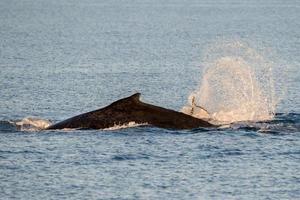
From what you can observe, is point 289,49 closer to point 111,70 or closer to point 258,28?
point 111,70

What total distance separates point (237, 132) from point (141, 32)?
68841mm

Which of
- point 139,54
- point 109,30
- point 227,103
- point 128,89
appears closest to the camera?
point 227,103

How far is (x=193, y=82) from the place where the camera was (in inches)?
1772

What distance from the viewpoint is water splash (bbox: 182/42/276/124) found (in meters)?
29.8

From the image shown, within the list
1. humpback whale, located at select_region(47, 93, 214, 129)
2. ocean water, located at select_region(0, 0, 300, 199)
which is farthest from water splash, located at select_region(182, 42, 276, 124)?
humpback whale, located at select_region(47, 93, 214, 129)

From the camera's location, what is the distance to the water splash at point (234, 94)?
29.8 meters

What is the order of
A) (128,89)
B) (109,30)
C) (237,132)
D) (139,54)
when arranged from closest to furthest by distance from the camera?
1. (237,132)
2. (128,89)
3. (139,54)
4. (109,30)

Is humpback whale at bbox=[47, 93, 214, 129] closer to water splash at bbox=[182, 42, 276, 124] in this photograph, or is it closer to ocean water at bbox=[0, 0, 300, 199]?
ocean water at bbox=[0, 0, 300, 199]

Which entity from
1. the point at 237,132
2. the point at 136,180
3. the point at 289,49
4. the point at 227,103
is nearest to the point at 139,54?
the point at 289,49

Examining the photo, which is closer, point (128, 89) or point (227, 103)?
point (227, 103)

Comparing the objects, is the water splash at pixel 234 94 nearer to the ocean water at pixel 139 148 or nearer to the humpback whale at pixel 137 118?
the ocean water at pixel 139 148

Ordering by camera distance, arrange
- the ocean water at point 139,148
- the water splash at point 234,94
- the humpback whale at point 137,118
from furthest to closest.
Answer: the water splash at point 234,94
the humpback whale at point 137,118
the ocean water at point 139,148

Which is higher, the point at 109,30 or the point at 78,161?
the point at 109,30

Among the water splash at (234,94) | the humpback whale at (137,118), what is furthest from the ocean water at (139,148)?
the water splash at (234,94)
